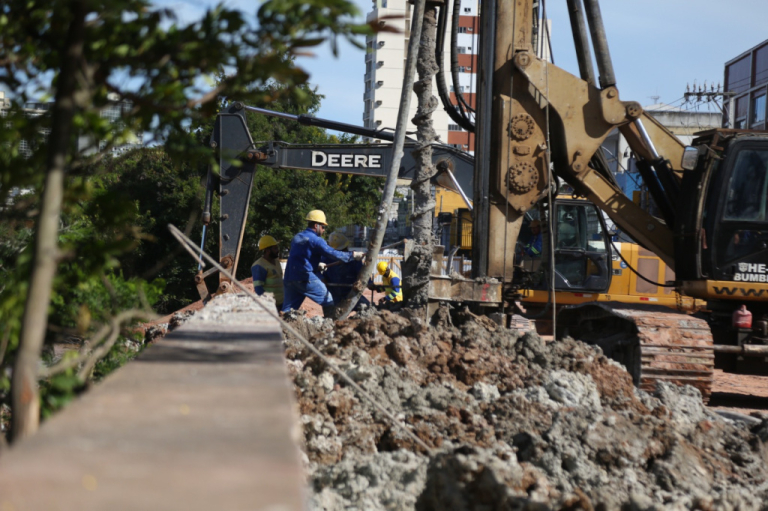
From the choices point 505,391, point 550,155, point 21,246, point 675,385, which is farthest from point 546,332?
point 21,246

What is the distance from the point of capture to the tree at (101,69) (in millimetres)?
2385

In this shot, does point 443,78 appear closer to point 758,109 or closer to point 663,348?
point 663,348

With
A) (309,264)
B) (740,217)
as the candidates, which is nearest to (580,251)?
(309,264)

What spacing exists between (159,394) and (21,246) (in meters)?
3.61

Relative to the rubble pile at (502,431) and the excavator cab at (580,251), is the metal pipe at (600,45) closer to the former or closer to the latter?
the rubble pile at (502,431)

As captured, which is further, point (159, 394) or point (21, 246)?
point (21, 246)

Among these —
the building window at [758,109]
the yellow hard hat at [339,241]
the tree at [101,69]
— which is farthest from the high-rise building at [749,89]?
Answer: the tree at [101,69]

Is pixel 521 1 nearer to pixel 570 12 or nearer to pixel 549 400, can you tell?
pixel 570 12

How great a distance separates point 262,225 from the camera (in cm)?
2462

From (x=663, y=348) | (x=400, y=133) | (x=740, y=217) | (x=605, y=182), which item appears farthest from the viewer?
(x=605, y=182)

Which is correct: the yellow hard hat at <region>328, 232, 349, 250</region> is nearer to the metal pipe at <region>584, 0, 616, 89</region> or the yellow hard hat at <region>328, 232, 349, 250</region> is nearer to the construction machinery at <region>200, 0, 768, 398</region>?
the construction machinery at <region>200, 0, 768, 398</region>

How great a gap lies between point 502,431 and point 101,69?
10.3 feet

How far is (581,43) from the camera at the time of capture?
8.32 meters

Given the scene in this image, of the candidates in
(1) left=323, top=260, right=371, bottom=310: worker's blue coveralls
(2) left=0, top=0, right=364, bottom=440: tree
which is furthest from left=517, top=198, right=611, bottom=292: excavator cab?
(2) left=0, top=0, right=364, bottom=440: tree
